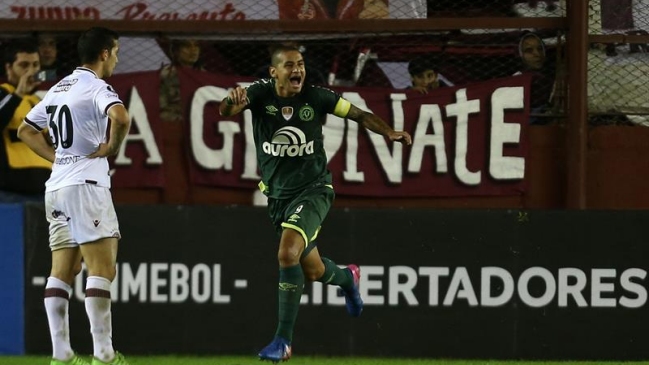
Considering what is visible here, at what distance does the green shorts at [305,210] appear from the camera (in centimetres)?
902

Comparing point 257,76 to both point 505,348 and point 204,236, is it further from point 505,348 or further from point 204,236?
point 505,348

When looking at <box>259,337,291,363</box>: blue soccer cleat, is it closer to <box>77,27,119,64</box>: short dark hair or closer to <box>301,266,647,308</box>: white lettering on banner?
<box>301,266,647,308</box>: white lettering on banner

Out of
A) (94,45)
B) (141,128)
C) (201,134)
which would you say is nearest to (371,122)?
(94,45)

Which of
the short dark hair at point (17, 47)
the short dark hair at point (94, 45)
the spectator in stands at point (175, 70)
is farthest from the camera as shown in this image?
the spectator in stands at point (175, 70)

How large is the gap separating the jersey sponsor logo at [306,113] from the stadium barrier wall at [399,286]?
4.23 ft

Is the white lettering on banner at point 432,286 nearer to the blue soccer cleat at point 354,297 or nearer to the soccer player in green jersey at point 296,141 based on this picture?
the blue soccer cleat at point 354,297

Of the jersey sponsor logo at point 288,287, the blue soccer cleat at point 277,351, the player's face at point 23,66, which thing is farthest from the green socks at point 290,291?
the player's face at point 23,66

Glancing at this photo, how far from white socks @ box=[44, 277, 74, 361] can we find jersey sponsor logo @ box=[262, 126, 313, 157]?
5.35ft

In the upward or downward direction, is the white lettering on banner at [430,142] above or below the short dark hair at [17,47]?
below

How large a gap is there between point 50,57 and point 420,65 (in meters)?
2.94

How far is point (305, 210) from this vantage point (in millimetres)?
9102

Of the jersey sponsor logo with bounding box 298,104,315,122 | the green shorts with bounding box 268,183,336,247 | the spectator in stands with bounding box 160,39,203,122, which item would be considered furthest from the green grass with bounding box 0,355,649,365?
the spectator in stands with bounding box 160,39,203,122

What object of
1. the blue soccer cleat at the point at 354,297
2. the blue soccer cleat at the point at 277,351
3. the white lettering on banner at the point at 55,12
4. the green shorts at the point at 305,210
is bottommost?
the blue soccer cleat at the point at 277,351

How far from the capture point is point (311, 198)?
30.2 feet
